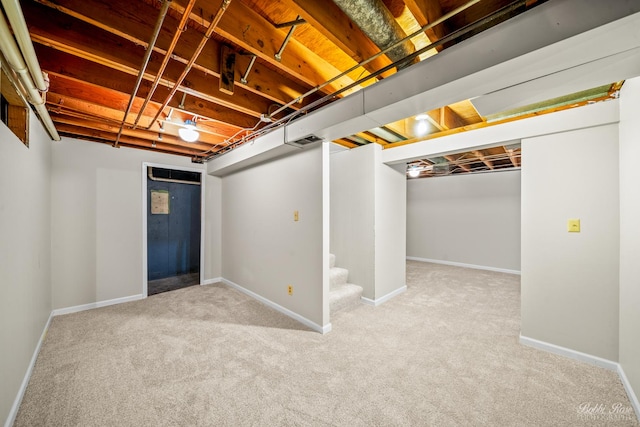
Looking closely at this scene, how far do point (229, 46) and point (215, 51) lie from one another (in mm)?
111

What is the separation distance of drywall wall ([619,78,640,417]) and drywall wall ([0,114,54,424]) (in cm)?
403

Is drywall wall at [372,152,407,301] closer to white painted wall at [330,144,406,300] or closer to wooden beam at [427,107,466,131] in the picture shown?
white painted wall at [330,144,406,300]

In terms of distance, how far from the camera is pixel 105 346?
7.94ft

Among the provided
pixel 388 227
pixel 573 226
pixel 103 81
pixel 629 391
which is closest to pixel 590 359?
pixel 629 391

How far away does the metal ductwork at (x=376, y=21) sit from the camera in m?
1.15

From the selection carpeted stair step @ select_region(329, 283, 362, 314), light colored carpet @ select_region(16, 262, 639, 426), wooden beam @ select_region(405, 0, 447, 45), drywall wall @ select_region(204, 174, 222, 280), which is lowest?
light colored carpet @ select_region(16, 262, 639, 426)

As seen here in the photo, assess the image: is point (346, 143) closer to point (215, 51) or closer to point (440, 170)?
point (215, 51)

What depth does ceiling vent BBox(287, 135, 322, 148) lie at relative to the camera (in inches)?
99.3

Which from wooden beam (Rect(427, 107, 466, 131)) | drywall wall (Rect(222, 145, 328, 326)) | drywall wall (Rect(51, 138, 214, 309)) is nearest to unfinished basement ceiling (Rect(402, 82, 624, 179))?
wooden beam (Rect(427, 107, 466, 131))

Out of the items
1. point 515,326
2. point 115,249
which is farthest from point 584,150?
point 115,249

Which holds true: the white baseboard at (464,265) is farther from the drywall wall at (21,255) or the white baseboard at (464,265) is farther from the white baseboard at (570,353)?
the drywall wall at (21,255)

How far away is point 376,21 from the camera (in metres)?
1.25

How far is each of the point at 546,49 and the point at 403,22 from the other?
29.3 inches

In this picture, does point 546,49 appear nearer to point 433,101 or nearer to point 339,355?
point 433,101
